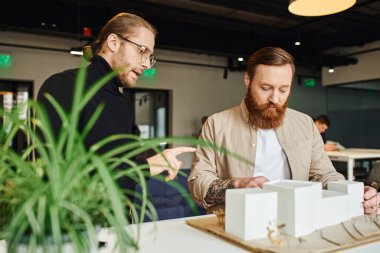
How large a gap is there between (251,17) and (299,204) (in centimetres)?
770

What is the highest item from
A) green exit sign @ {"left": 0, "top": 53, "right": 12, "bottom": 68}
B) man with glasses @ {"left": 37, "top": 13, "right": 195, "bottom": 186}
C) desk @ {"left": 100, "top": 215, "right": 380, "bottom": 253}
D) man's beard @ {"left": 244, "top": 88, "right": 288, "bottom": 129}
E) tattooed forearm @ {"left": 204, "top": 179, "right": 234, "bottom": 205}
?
green exit sign @ {"left": 0, "top": 53, "right": 12, "bottom": 68}

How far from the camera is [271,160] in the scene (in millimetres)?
2006

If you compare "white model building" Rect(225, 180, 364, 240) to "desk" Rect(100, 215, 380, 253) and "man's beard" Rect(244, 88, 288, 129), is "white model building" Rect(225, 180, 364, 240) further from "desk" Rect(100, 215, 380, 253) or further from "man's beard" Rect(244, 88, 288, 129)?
"man's beard" Rect(244, 88, 288, 129)

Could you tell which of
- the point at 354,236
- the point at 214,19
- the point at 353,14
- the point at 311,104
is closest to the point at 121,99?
the point at 354,236

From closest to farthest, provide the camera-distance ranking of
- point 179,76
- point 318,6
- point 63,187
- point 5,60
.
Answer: point 63,187, point 318,6, point 5,60, point 179,76

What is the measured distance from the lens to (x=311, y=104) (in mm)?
11805

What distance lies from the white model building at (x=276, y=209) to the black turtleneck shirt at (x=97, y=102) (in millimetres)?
627

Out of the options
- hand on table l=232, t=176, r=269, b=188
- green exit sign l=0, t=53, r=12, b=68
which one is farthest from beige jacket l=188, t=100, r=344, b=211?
green exit sign l=0, t=53, r=12, b=68

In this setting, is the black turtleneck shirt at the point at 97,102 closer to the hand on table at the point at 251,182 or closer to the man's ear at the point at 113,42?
the man's ear at the point at 113,42

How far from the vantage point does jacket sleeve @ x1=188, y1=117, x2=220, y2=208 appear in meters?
1.78

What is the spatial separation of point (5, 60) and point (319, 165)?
7.31m

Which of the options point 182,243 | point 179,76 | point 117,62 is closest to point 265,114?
point 117,62

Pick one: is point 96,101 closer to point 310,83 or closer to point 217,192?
point 217,192

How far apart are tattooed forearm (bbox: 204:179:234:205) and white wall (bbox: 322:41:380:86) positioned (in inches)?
350
